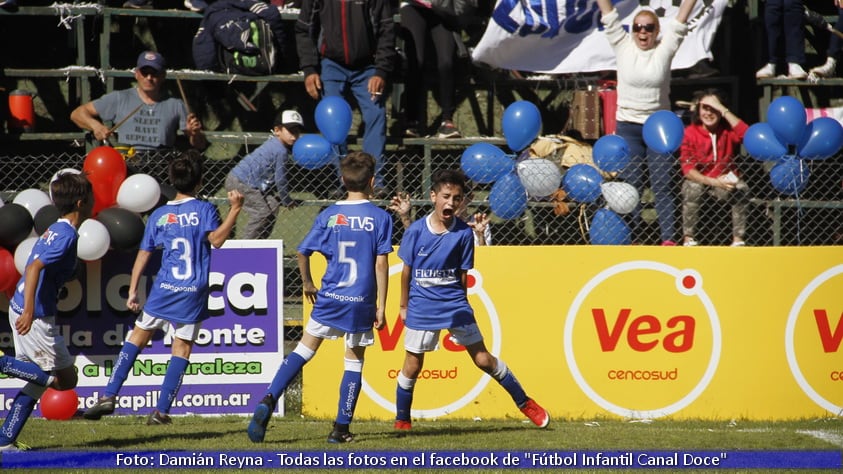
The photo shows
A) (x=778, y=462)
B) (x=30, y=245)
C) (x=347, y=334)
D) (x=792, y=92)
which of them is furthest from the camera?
(x=792, y=92)

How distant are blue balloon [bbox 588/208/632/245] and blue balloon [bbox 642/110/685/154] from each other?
2.63ft

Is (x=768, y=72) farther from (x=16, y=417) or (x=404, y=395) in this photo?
(x=16, y=417)

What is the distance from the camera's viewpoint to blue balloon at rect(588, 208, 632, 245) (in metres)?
9.71

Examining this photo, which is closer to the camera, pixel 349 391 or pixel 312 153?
pixel 349 391

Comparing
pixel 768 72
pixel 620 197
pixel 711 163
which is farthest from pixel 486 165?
pixel 768 72

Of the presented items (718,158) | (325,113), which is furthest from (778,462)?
(325,113)

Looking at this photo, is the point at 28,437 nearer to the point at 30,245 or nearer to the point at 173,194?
the point at 30,245

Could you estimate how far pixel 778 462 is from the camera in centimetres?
728

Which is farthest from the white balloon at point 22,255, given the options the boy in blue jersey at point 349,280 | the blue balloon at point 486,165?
the blue balloon at point 486,165

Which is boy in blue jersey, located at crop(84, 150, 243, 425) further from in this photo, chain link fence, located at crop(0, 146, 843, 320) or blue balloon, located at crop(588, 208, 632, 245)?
blue balloon, located at crop(588, 208, 632, 245)

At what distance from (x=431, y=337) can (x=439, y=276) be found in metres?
0.46

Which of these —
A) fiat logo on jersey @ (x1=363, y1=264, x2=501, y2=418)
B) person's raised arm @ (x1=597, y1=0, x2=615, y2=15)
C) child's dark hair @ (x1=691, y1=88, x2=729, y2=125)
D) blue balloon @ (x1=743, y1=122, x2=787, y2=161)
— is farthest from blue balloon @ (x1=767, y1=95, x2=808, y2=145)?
fiat logo on jersey @ (x1=363, y1=264, x2=501, y2=418)

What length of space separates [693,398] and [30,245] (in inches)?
219

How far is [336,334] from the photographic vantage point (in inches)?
309
